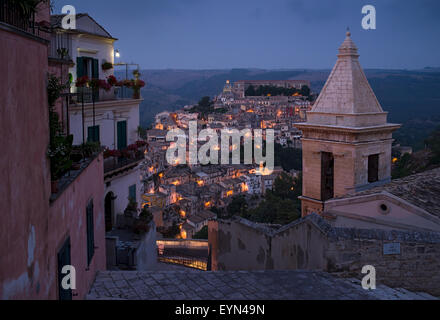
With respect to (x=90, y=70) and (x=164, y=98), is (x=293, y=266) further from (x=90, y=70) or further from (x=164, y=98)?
(x=164, y=98)

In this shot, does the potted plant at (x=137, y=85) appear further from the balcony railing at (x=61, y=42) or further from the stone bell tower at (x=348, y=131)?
the stone bell tower at (x=348, y=131)

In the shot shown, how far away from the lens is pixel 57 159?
536 centimetres

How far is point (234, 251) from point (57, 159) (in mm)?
5033

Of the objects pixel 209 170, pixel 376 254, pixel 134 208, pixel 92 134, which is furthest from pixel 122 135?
pixel 209 170

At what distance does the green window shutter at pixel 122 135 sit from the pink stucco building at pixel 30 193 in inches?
373

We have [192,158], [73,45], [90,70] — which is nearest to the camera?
[73,45]

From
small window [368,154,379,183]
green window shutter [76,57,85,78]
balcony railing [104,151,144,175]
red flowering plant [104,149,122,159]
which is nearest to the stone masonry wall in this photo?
small window [368,154,379,183]

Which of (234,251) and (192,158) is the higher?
(234,251)

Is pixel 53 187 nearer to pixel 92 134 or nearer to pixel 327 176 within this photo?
pixel 92 134

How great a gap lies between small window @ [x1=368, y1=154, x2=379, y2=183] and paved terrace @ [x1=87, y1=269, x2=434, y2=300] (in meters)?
7.00

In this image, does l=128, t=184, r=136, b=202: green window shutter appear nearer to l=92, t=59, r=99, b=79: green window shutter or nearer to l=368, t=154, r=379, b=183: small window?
l=92, t=59, r=99, b=79: green window shutter

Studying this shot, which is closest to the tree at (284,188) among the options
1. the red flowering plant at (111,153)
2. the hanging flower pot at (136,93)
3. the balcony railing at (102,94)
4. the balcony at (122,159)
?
the balcony railing at (102,94)

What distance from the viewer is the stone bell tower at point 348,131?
12977mm
